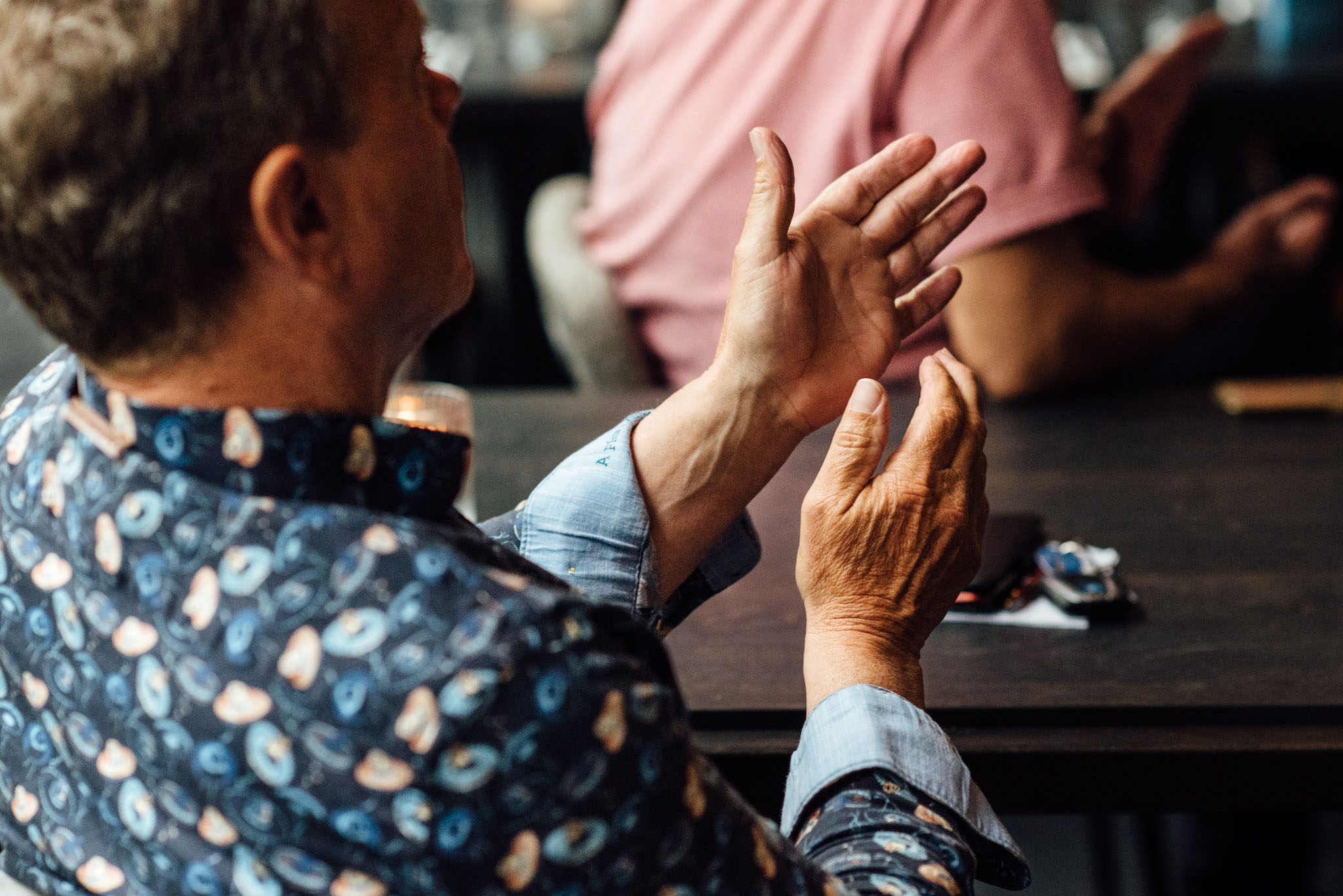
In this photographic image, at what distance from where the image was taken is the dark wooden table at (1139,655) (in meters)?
0.78

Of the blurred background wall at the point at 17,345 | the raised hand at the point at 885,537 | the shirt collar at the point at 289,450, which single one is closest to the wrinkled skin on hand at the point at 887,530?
the raised hand at the point at 885,537

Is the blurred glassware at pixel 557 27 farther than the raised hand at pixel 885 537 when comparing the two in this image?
Yes

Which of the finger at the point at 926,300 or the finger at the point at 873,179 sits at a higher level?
the finger at the point at 873,179

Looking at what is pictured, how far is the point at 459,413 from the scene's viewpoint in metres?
1.07

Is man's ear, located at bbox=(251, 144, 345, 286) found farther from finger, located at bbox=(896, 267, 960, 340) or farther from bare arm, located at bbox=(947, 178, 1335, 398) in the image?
bare arm, located at bbox=(947, 178, 1335, 398)

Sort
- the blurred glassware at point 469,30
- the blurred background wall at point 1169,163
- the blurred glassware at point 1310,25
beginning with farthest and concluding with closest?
1. the blurred glassware at point 469,30
2. the blurred glassware at point 1310,25
3. the blurred background wall at point 1169,163

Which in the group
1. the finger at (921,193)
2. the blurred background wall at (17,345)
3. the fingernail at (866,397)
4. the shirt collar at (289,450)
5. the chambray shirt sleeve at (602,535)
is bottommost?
the blurred background wall at (17,345)

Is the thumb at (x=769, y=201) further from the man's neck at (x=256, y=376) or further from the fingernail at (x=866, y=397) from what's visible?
the man's neck at (x=256, y=376)

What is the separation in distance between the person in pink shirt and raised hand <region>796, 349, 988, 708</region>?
0.46 meters

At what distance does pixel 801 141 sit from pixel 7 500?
0.98 m

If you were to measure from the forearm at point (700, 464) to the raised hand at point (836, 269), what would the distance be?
0.02 meters

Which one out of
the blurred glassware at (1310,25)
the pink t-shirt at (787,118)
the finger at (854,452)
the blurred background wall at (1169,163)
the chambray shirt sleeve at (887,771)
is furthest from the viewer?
the blurred glassware at (1310,25)

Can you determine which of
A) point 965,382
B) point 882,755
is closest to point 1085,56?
point 965,382

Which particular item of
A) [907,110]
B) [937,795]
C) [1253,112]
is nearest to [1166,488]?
[907,110]
